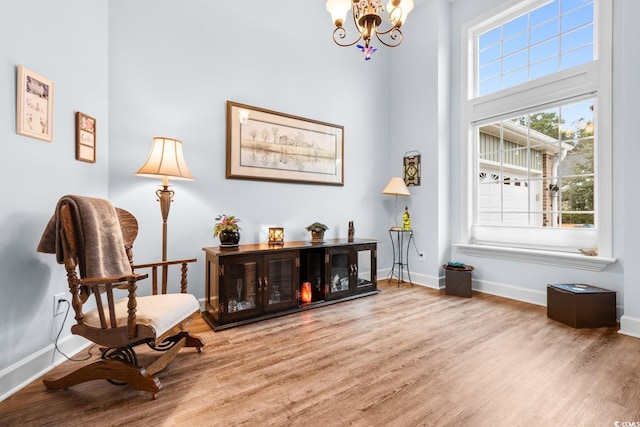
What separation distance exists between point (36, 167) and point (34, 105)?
371 millimetres

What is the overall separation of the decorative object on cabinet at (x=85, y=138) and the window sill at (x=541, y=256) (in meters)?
4.11

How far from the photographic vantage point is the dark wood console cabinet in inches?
102

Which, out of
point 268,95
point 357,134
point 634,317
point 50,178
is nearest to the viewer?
point 50,178

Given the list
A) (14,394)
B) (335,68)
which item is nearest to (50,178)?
(14,394)

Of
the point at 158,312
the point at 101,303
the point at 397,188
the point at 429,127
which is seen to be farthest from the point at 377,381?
the point at 429,127

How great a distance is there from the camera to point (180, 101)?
114 inches

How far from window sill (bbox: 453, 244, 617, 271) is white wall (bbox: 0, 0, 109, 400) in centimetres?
416

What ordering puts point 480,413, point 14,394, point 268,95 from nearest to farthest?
1. point 480,413
2. point 14,394
3. point 268,95

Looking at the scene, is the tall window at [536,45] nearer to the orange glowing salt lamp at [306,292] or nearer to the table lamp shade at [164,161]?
the orange glowing salt lamp at [306,292]

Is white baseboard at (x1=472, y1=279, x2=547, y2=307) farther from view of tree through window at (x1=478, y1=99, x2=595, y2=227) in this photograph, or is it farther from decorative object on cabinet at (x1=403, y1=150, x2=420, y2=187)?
decorative object on cabinet at (x1=403, y1=150, x2=420, y2=187)

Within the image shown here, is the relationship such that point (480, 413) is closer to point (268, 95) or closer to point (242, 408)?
point (242, 408)

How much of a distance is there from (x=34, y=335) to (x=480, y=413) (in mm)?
2577

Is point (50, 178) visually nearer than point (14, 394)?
No

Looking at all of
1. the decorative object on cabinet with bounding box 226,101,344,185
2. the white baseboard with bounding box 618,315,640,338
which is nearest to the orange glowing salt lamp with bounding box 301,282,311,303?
the decorative object on cabinet with bounding box 226,101,344,185
